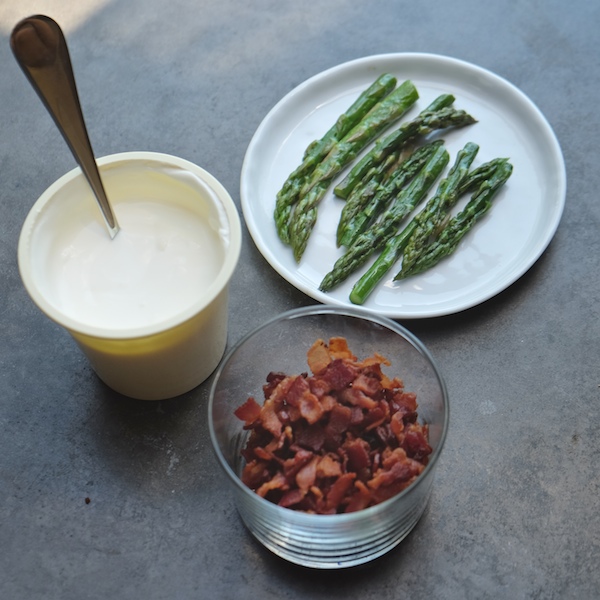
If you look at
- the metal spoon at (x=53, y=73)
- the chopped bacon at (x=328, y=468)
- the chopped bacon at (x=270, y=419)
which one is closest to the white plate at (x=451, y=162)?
the chopped bacon at (x=270, y=419)

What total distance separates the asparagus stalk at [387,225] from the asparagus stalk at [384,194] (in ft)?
0.06

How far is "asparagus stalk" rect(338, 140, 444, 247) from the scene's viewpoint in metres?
2.44

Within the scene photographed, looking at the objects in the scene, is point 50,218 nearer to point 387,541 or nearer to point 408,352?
point 408,352

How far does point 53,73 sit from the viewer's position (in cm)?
173

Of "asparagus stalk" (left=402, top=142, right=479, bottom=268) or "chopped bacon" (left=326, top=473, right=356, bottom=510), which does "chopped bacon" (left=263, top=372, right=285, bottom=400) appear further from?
"asparagus stalk" (left=402, top=142, right=479, bottom=268)

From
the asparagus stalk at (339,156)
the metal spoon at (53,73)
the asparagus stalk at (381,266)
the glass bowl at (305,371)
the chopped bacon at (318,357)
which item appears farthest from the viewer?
the asparagus stalk at (339,156)

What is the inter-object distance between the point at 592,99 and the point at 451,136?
516 millimetres

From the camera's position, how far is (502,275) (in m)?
2.36

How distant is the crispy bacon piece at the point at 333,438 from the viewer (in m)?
1.84

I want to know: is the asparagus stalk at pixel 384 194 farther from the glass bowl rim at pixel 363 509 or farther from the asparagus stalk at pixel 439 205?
the glass bowl rim at pixel 363 509

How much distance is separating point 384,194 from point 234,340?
638mm

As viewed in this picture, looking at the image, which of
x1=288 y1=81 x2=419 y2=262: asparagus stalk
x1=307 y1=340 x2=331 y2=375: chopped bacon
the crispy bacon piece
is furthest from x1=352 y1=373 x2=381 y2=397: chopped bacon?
x1=288 y1=81 x2=419 y2=262: asparagus stalk

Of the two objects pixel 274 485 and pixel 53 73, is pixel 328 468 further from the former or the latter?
pixel 53 73

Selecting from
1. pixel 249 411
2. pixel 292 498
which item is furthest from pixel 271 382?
pixel 292 498
